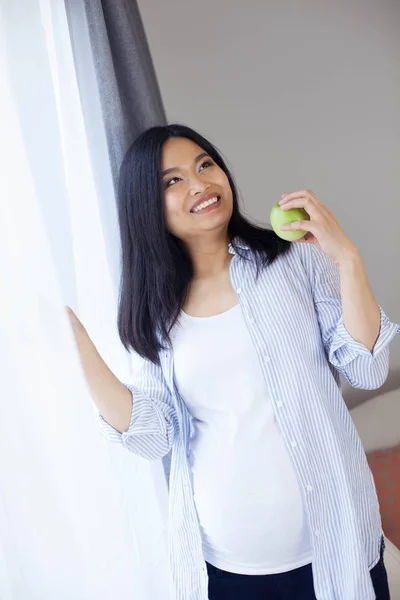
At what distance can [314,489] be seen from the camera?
984 mm

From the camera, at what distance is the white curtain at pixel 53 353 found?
2.66 feet

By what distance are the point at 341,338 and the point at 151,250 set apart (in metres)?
0.37

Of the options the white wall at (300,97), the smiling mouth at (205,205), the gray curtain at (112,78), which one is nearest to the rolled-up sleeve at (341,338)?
the smiling mouth at (205,205)

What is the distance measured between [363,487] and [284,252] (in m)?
0.44

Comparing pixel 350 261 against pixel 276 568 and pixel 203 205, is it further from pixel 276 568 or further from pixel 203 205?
pixel 276 568

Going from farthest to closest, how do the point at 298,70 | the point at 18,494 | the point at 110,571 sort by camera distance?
the point at 298,70
the point at 110,571
the point at 18,494

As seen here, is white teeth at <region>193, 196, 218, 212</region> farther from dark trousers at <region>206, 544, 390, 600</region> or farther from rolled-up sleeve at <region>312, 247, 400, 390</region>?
dark trousers at <region>206, 544, 390, 600</region>

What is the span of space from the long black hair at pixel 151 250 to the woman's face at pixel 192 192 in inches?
0.7

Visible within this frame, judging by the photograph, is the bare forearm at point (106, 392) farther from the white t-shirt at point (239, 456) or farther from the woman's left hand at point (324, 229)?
the woman's left hand at point (324, 229)

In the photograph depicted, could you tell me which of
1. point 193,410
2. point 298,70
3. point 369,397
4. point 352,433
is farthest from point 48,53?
point 369,397

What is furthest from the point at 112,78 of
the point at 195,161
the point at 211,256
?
the point at 211,256

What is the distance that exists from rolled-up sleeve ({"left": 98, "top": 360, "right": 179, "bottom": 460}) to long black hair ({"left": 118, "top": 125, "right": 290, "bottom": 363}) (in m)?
0.04

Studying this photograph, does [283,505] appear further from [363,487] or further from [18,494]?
[18,494]

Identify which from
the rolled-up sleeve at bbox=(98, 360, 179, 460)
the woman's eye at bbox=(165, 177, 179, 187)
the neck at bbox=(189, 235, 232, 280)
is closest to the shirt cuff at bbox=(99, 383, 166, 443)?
the rolled-up sleeve at bbox=(98, 360, 179, 460)
